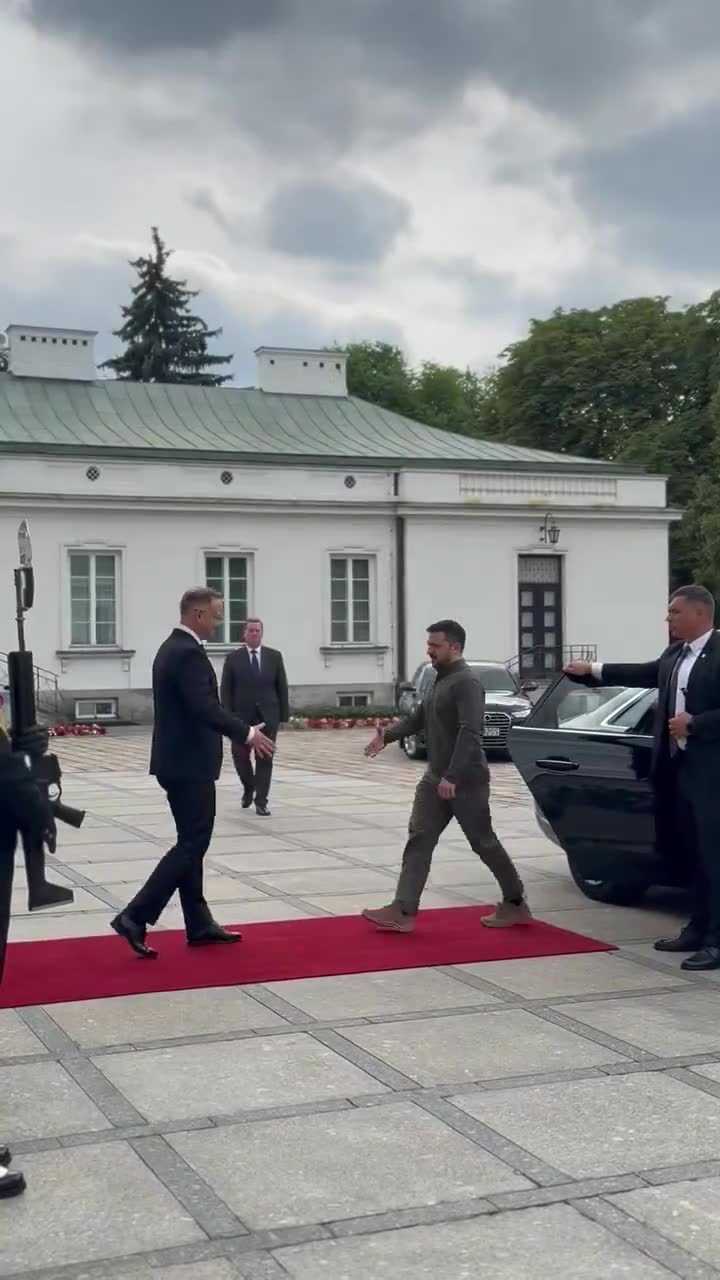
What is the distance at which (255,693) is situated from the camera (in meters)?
15.0

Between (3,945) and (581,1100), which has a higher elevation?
(3,945)

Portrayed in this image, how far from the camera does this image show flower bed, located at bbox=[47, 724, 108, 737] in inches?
1179

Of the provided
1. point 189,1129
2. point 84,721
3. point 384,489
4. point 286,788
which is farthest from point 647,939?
point 384,489

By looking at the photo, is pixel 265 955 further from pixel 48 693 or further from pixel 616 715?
pixel 48 693

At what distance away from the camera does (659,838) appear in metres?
8.38

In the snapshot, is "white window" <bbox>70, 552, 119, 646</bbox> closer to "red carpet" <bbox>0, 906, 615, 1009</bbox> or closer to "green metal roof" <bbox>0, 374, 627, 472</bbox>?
"green metal roof" <bbox>0, 374, 627, 472</bbox>

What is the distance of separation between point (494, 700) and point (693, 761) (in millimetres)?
14849

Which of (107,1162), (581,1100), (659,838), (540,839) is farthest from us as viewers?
(540,839)

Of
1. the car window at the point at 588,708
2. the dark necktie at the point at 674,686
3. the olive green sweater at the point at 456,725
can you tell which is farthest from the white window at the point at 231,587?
the dark necktie at the point at 674,686

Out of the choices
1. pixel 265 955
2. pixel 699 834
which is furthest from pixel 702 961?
pixel 265 955

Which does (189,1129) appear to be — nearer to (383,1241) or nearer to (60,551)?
(383,1241)

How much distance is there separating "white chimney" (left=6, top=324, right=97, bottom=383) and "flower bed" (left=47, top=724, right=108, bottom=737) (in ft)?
37.7

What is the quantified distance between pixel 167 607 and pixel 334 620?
13.0 feet

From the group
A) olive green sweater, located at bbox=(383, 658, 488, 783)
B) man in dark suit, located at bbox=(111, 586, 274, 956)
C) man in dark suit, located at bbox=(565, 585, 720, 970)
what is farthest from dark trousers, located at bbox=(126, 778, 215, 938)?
man in dark suit, located at bbox=(565, 585, 720, 970)
